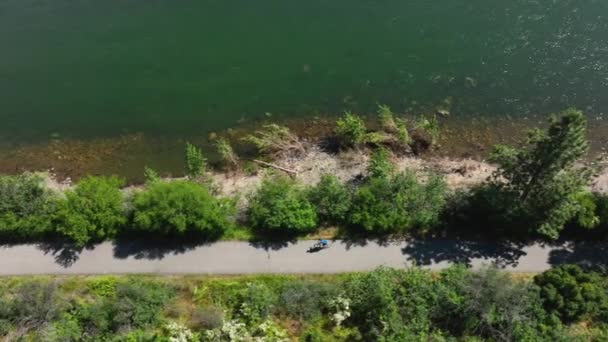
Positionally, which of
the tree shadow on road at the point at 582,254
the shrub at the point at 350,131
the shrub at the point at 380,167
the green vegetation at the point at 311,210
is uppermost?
the shrub at the point at 350,131

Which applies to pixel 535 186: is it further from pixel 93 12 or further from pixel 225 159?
pixel 93 12

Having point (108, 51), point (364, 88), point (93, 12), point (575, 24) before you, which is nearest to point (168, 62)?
point (108, 51)

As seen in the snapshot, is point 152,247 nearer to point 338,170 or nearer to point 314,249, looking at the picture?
point 314,249

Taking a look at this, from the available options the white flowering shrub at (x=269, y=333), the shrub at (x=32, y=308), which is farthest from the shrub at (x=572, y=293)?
the shrub at (x=32, y=308)

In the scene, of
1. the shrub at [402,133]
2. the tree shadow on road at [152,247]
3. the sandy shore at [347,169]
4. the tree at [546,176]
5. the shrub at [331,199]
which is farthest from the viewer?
the shrub at [402,133]

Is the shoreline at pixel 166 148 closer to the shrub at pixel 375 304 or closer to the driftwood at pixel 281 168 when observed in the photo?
the driftwood at pixel 281 168

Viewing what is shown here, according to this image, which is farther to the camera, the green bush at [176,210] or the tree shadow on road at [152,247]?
the tree shadow on road at [152,247]

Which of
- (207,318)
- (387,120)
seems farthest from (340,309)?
(387,120)
